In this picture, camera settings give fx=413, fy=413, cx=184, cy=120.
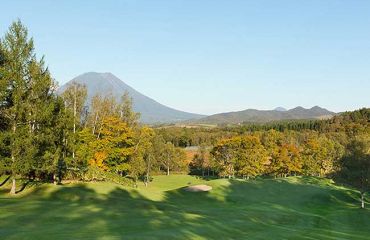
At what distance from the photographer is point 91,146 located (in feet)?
241

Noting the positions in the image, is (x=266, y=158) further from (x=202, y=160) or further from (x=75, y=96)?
(x=75, y=96)

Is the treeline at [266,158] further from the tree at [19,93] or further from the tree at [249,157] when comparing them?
the tree at [19,93]

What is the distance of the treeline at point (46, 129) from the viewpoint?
140 feet

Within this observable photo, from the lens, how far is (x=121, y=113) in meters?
93.4

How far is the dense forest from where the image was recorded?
141 ft

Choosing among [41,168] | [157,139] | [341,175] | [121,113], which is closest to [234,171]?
[157,139]

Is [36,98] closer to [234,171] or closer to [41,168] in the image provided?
[41,168]

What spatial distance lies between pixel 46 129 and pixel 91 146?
24669mm

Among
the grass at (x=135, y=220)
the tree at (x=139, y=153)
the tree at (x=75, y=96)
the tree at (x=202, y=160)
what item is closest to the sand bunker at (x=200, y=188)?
the grass at (x=135, y=220)

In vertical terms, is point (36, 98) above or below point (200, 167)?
above

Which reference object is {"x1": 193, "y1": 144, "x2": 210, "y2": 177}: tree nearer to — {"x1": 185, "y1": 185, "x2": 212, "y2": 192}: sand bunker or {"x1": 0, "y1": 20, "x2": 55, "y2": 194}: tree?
{"x1": 185, "y1": 185, "x2": 212, "y2": 192}: sand bunker

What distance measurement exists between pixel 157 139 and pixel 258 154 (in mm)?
30182

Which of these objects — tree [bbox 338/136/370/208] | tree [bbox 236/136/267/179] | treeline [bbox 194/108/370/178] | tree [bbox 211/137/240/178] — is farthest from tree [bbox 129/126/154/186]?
tree [bbox 338/136/370/208]

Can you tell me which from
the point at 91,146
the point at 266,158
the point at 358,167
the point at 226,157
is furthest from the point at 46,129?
the point at 266,158
